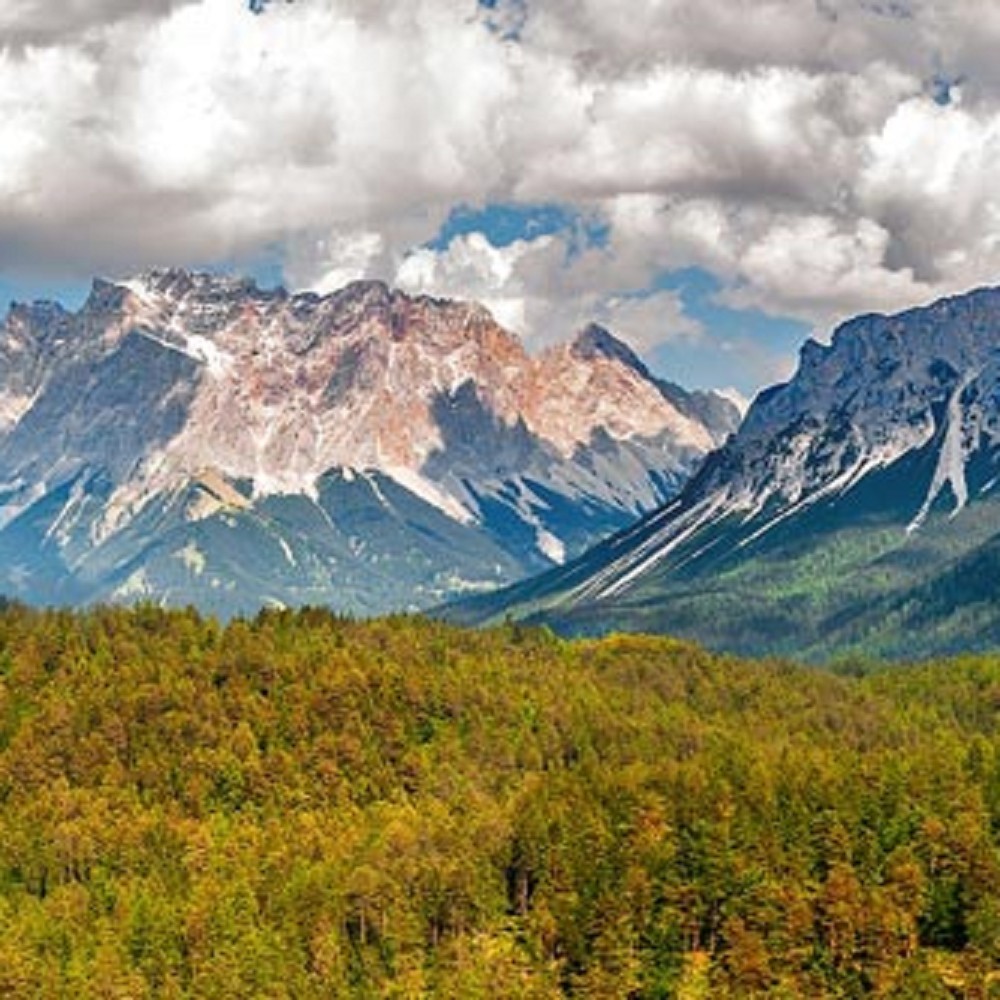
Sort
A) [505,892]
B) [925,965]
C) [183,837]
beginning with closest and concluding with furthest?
[925,965] < [505,892] < [183,837]

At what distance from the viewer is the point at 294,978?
155500mm

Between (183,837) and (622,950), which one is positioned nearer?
(622,950)

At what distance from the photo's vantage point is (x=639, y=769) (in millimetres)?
188250

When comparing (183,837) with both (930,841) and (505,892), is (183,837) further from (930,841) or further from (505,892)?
(930,841)

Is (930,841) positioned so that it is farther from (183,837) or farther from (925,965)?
(183,837)

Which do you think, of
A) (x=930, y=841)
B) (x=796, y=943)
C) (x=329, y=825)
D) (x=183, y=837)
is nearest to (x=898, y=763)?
(x=930, y=841)

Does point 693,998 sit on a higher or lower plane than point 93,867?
lower

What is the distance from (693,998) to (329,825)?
55.7 meters

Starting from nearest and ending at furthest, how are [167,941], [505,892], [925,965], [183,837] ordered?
[925,965] → [167,941] → [505,892] → [183,837]

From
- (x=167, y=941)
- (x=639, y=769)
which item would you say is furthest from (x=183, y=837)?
(x=639, y=769)

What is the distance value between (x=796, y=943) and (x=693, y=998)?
10764mm

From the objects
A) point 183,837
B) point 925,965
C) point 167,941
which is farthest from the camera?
point 183,837

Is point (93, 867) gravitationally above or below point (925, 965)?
above

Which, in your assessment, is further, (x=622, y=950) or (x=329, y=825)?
(x=329, y=825)
